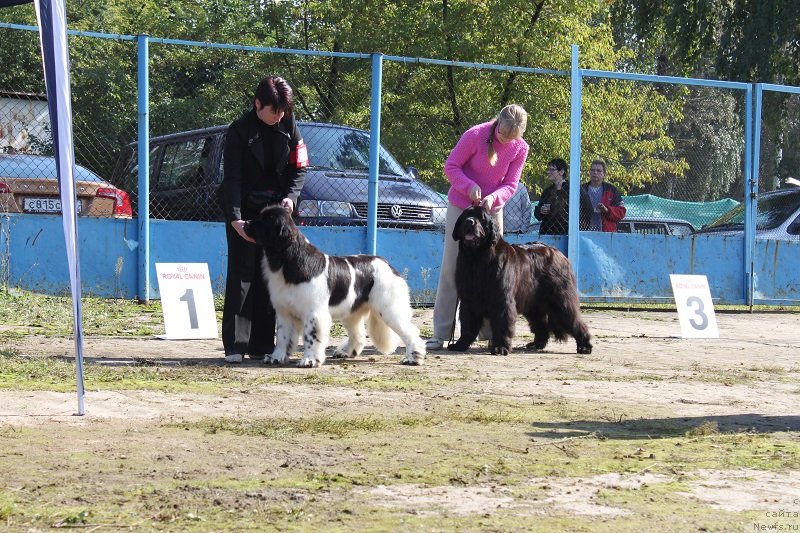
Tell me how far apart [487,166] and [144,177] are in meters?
4.19

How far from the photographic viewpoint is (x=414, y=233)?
12773 millimetres

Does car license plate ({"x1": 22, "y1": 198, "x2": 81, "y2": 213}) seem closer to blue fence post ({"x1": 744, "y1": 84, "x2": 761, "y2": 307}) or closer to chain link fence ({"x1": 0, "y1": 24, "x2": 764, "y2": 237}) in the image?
chain link fence ({"x1": 0, "y1": 24, "x2": 764, "y2": 237})

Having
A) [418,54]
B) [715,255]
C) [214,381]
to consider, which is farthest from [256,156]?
[418,54]

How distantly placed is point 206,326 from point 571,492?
582cm

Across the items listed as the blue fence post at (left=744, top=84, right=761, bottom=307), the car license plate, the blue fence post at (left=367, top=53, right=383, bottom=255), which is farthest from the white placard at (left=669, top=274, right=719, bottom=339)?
the car license plate

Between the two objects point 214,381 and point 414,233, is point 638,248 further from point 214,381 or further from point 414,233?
point 214,381

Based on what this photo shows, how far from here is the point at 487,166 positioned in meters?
9.30

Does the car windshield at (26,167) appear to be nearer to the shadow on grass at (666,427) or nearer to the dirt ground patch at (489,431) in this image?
the dirt ground patch at (489,431)

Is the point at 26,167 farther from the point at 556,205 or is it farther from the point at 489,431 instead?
the point at 489,431

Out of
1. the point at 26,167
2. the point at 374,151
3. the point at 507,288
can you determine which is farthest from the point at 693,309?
the point at 26,167

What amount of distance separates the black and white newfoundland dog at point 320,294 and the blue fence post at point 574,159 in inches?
200

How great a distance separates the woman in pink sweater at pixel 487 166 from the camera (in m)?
9.09

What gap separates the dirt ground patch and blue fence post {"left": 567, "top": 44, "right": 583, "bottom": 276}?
141 inches

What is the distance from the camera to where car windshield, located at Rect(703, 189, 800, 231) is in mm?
14930
